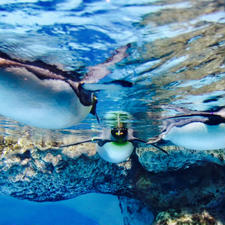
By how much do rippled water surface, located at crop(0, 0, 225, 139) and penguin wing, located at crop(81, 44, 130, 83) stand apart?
→ 0.51 feet

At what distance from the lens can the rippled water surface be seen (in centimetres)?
309

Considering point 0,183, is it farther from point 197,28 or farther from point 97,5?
point 197,28

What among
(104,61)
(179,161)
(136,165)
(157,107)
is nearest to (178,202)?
(179,161)

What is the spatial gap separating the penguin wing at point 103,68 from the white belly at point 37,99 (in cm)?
114

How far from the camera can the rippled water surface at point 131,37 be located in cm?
309

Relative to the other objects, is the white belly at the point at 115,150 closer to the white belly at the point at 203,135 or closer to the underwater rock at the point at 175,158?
the underwater rock at the point at 175,158

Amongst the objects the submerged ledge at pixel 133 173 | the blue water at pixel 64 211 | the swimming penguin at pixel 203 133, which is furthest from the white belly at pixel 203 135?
the blue water at pixel 64 211

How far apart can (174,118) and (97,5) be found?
293 inches

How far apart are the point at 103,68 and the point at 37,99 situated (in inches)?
79.8

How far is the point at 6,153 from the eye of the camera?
30.4 feet

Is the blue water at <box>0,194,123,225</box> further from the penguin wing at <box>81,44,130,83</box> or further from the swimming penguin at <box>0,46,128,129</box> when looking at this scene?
the swimming penguin at <box>0,46,128,129</box>

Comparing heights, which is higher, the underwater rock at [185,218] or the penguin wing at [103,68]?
the penguin wing at [103,68]

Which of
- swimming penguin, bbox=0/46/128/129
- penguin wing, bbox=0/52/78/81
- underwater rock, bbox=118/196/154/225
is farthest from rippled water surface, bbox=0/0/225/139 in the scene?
underwater rock, bbox=118/196/154/225

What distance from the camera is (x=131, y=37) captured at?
146 inches
